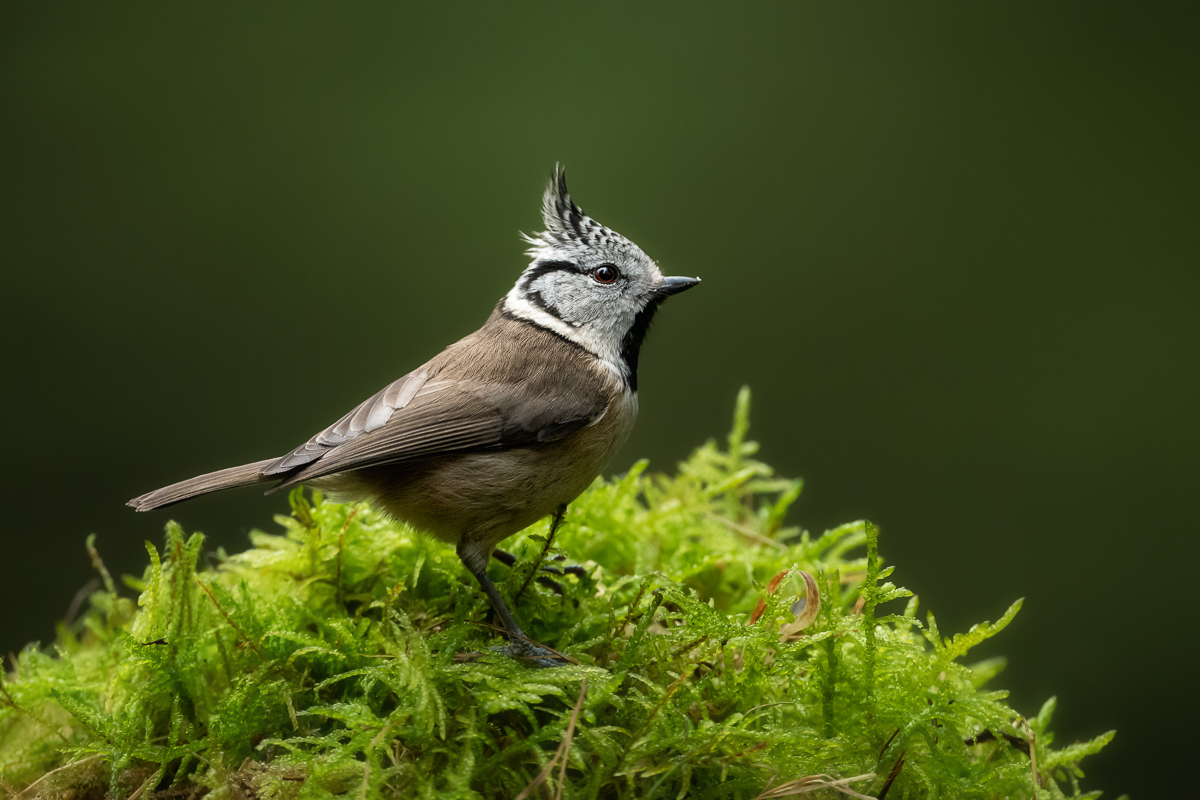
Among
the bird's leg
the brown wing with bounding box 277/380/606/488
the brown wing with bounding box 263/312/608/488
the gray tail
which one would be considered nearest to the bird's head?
the brown wing with bounding box 263/312/608/488

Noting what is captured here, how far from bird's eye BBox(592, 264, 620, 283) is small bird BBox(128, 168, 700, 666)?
155 mm

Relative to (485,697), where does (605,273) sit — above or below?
above

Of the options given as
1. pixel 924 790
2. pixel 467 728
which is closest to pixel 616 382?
pixel 467 728

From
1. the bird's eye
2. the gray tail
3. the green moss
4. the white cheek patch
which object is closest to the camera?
the green moss

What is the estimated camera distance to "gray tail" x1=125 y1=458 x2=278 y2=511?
5.97ft

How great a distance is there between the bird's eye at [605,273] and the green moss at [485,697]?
0.83m

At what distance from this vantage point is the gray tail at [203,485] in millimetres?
1820

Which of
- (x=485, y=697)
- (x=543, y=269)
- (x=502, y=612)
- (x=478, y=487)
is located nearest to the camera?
(x=485, y=697)

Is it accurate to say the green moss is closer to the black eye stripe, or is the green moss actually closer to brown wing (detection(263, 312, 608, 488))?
brown wing (detection(263, 312, 608, 488))

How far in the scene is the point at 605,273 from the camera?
2.39 m

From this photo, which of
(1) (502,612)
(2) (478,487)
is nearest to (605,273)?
(2) (478,487)

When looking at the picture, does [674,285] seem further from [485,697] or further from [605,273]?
[485,697]

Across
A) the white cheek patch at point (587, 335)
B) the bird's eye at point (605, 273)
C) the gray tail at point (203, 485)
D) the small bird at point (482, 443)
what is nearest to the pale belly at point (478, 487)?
the small bird at point (482, 443)

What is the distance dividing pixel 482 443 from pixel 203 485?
0.63 meters
